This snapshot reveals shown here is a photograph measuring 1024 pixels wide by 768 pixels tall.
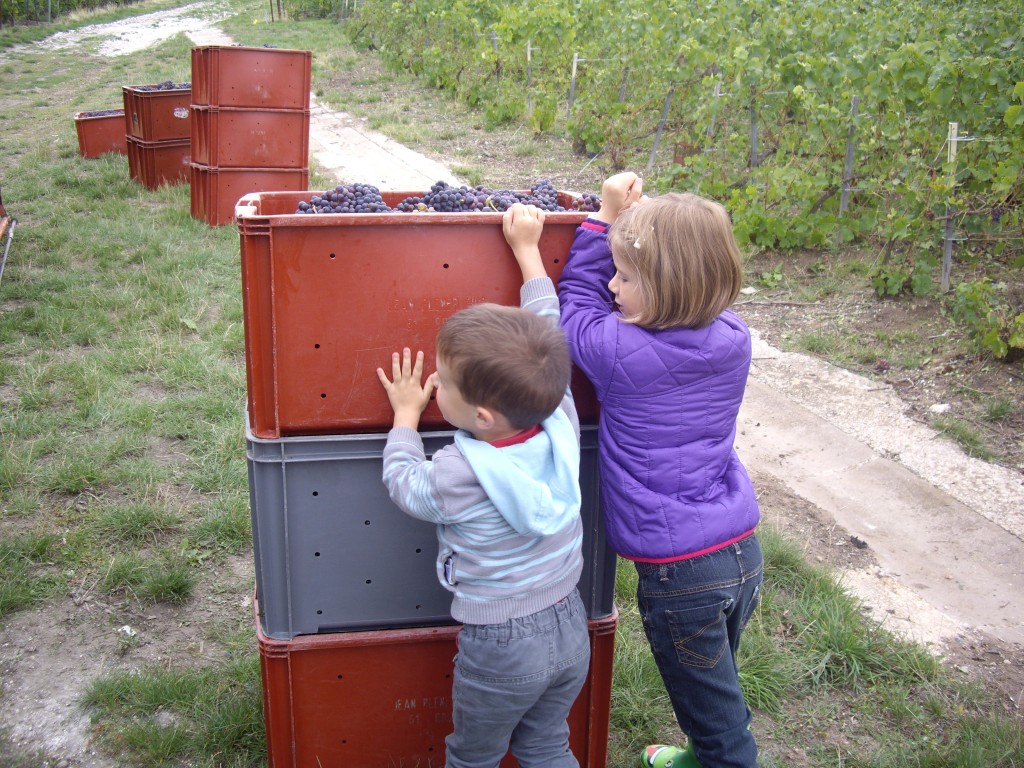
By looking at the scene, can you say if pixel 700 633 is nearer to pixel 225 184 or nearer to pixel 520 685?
pixel 520 685

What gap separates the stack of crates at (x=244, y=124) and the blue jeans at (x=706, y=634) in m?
6.46

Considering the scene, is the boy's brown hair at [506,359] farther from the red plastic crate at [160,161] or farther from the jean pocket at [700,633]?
the red plastic crate at [160,161]

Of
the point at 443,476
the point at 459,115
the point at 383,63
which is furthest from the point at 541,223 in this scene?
the point at 383,63

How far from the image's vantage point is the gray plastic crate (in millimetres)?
1963

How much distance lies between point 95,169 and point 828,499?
27.9ft

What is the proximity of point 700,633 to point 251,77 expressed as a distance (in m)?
6.69

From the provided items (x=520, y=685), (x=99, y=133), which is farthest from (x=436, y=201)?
(x=99, y=133)

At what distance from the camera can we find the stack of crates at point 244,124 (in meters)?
7.32

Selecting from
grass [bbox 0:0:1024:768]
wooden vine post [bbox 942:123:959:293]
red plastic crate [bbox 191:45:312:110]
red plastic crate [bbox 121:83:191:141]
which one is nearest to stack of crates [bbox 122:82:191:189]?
red plastic crate [bbox 121:83:191:141]

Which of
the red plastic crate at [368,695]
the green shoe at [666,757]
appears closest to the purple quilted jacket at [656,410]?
the red plastic crate at [368,695]

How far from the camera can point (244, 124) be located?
757 centimetres

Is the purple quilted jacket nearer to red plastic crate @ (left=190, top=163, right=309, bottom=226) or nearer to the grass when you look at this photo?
the grass

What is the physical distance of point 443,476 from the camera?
179 cm

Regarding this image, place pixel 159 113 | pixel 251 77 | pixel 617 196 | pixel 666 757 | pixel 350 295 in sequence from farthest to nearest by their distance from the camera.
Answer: pixel 159 113, pixel 251 77, pixel 666 757, pixel 617 196, pixel 350 295
